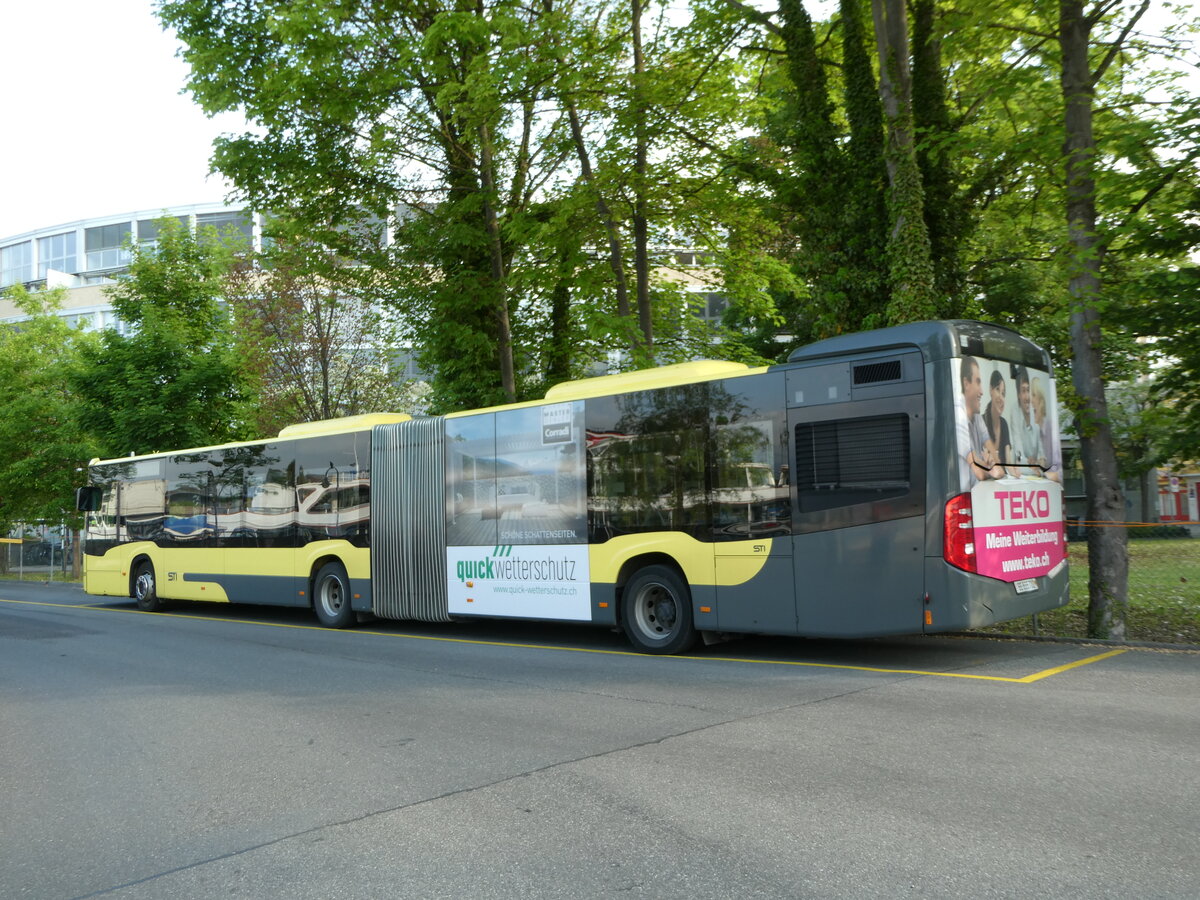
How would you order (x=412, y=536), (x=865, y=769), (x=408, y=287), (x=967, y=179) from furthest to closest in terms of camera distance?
(x=408, y=287), (x=967, y=179), (x=412, y=536), (x=865, y=769)

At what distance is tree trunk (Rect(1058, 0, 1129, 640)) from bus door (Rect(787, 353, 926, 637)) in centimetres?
357

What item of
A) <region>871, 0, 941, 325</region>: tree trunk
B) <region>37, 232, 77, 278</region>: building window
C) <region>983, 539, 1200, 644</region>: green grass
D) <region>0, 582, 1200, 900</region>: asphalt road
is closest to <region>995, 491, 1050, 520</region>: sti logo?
<region>0, 582, 1200, 900</region>: asphalt road

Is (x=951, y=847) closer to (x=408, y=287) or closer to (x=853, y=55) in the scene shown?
(x=853, y=55)

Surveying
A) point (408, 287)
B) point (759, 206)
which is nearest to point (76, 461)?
point (408, 287)

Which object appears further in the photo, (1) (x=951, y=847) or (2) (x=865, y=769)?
(2) (x=865, y=769)

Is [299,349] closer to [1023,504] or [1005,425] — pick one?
[1005,425]

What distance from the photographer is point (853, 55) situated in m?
15.5

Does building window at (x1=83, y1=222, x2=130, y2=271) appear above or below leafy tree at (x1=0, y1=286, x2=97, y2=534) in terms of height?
above

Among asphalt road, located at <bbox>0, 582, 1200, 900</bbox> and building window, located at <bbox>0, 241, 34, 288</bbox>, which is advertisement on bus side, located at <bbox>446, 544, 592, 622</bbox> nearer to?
asphalt road, located at <bbox>0, 582, 1200, 900</bbox>

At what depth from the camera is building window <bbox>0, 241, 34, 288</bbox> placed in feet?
235

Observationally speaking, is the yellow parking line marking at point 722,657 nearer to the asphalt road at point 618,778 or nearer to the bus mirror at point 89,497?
the asphalt road at point 618,778

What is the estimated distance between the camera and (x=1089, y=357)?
12.2 metres

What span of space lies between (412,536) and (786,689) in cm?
754

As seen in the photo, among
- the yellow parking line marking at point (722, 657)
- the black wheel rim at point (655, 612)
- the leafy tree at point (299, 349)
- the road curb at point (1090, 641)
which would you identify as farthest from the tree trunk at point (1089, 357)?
the leafy tree at point (299, 349)
